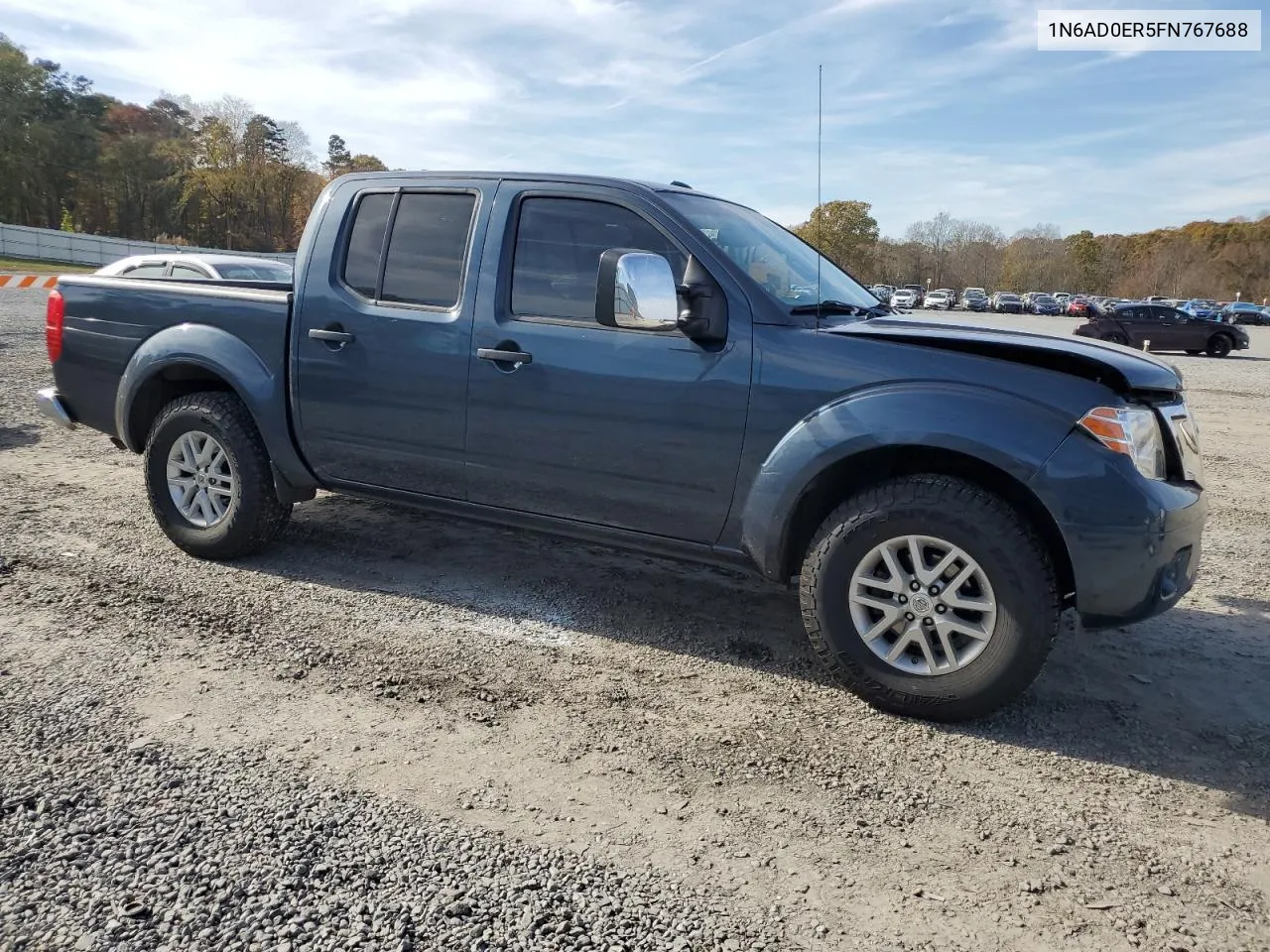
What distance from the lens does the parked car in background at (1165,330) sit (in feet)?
85.2

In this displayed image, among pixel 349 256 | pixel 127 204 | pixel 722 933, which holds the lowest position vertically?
pixel 722 933

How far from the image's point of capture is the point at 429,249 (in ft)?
14.5

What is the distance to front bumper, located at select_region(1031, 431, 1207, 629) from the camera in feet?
10.3

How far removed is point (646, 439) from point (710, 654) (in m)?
0.99

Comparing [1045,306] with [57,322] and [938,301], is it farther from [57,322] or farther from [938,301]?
[57,322]

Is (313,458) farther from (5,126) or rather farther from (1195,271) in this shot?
(1195,271)

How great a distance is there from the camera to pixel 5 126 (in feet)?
193

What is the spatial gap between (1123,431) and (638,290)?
6.00ft

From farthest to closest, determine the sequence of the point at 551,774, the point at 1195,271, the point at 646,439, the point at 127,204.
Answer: the point at 1195,271 → the point at 127,204 → the point at 646,439 → the point at 551,774

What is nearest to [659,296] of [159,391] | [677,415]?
[677,415]

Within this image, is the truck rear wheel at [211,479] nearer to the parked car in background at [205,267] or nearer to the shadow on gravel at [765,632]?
the shadow on gravel at [765,632]

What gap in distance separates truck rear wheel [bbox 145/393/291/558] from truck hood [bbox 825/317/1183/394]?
3015 millimetres

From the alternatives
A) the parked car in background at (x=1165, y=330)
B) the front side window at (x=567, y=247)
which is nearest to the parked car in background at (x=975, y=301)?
the parked car in background at (x=1165, y=330)

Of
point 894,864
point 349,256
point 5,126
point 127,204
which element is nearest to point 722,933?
point 894,864
